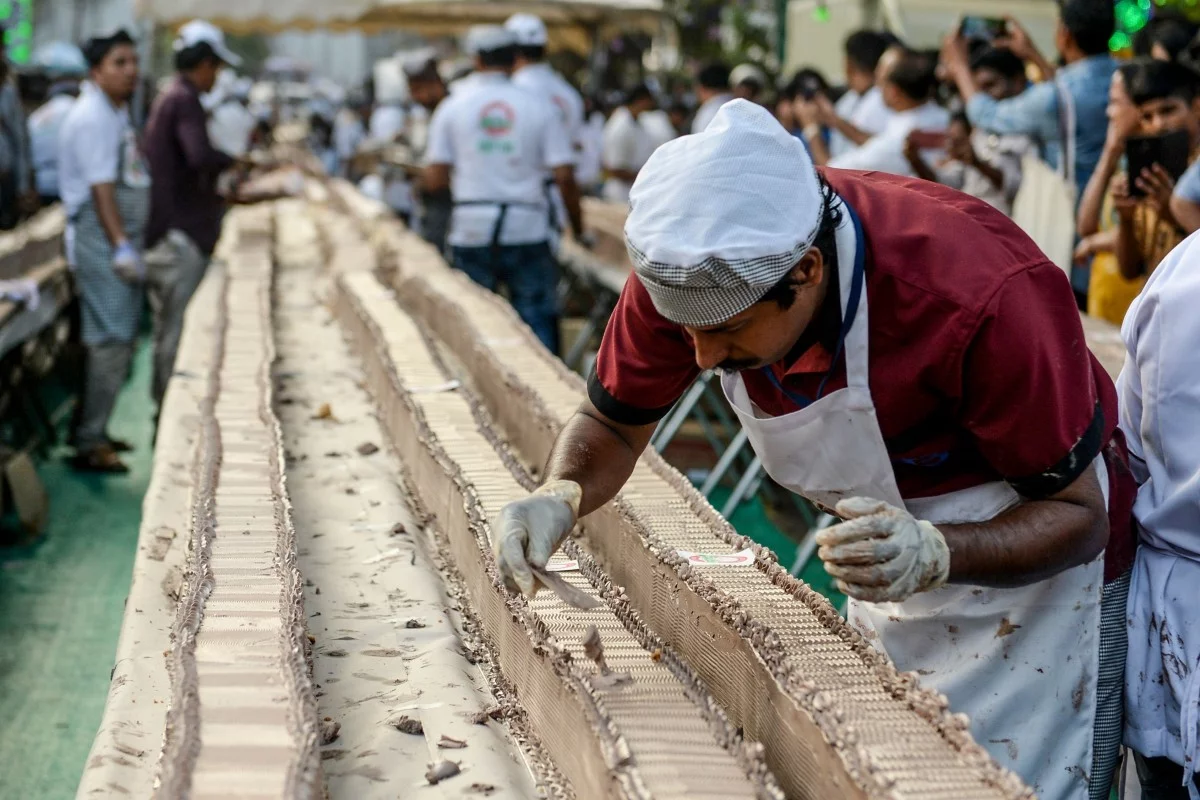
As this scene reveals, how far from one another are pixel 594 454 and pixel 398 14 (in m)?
11.5

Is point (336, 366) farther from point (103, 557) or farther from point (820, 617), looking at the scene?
point (820, 617)

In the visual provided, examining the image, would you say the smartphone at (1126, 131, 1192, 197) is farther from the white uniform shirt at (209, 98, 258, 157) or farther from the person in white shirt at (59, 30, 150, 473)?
the white uniform shirt at (209, 98, 258, 157)

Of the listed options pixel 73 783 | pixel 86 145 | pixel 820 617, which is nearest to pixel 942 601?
pixel 820 617

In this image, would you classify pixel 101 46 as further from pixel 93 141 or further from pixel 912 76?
pixel 912 76

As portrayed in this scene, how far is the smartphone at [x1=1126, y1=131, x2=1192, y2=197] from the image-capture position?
12.7 ft

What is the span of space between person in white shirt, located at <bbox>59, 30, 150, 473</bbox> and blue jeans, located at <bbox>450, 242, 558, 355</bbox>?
1.68 m

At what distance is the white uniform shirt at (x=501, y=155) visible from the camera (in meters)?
6.92

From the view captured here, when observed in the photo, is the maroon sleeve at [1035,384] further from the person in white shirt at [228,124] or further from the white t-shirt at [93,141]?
the person in white shirt at [228,124]

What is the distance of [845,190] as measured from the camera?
202 centimetres

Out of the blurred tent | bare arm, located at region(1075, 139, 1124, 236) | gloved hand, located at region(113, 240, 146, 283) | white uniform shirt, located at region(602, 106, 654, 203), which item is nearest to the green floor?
gloved hand, located at region(113, 240, 146, 283)

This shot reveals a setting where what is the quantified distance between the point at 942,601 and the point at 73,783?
2.45 meters

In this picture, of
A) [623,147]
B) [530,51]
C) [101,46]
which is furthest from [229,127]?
[623,147]

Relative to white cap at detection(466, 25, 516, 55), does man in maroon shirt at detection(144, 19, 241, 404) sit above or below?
below

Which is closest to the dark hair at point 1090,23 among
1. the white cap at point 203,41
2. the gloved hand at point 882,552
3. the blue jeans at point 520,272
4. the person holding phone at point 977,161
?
the person holding phone at point 977,161
